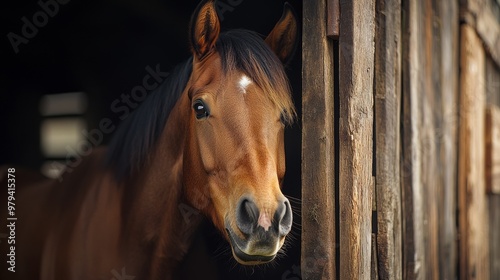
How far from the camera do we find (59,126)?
6387 mm

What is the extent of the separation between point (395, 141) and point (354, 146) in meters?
0.51

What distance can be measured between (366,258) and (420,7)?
5.54ft

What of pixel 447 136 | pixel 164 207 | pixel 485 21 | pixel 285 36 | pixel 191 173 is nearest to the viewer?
pixel 191 173

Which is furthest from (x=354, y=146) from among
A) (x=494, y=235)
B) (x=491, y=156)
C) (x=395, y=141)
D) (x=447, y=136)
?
(x=494, y=235)

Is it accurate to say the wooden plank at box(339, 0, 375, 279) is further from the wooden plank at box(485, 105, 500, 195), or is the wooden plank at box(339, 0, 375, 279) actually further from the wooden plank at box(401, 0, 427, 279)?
the wooden plank at box(485, 105, 500, 195)

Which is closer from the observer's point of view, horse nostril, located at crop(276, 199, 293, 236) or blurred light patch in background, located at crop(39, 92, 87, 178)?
horse nostril, located at crop(276, 199, 293, 236)

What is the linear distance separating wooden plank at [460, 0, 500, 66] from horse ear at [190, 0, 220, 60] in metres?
2.60

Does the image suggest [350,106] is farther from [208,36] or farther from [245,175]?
[208,36]

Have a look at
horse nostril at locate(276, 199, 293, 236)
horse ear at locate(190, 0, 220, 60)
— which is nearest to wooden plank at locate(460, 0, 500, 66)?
horse ear at locate(190, 0, 220, 60)

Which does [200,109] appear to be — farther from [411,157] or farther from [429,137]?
[429,137]

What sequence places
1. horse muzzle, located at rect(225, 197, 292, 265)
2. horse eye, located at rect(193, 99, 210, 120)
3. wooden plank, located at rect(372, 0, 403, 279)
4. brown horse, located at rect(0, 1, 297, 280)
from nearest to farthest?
horse muzzle, located at rect(225, 197, 292, 265) → brown horse, located at rect(0, 1, 297, 280) → horse eye, located at rect(193, 99, 210, 120) → wooden plank, located at rect(372, 0, 403, 279)

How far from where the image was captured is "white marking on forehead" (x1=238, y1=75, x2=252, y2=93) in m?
2.10

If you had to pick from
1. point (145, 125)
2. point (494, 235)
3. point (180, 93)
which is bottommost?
point (494, 235)

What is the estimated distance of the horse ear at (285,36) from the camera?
7.74ft
